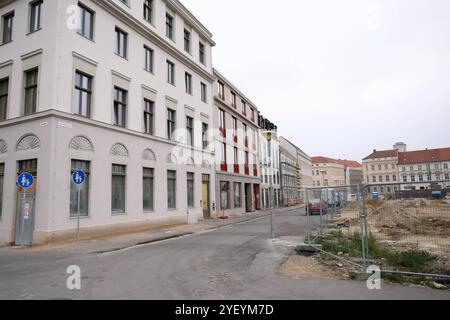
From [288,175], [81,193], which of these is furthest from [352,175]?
[81,193]

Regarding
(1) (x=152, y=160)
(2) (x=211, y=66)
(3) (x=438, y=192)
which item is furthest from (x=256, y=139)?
(3) (x=438, y=192)

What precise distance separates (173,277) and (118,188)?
11425 mm

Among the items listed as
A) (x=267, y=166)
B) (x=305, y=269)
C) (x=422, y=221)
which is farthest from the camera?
(x=267, y=166)

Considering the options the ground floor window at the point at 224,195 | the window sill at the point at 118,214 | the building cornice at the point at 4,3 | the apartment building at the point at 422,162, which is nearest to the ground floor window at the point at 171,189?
the window sill at the point at 118,214

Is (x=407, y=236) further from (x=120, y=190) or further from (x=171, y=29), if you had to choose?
(x=171, y=29)

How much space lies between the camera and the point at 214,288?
21.6 feet

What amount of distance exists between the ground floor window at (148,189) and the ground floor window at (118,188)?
186 centimetres

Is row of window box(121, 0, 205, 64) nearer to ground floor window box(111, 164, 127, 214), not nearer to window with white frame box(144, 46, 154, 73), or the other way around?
window with white frame box(144, 46, 154, 73)

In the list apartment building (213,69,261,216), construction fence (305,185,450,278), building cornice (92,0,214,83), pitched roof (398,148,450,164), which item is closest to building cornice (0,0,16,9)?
building cornice (92,0,214,83)

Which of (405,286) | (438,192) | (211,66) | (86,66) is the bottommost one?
(405,286)

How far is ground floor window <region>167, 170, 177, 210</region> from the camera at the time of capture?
74.0 ft

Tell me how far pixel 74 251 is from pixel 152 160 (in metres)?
9.53

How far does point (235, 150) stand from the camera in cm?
3656
